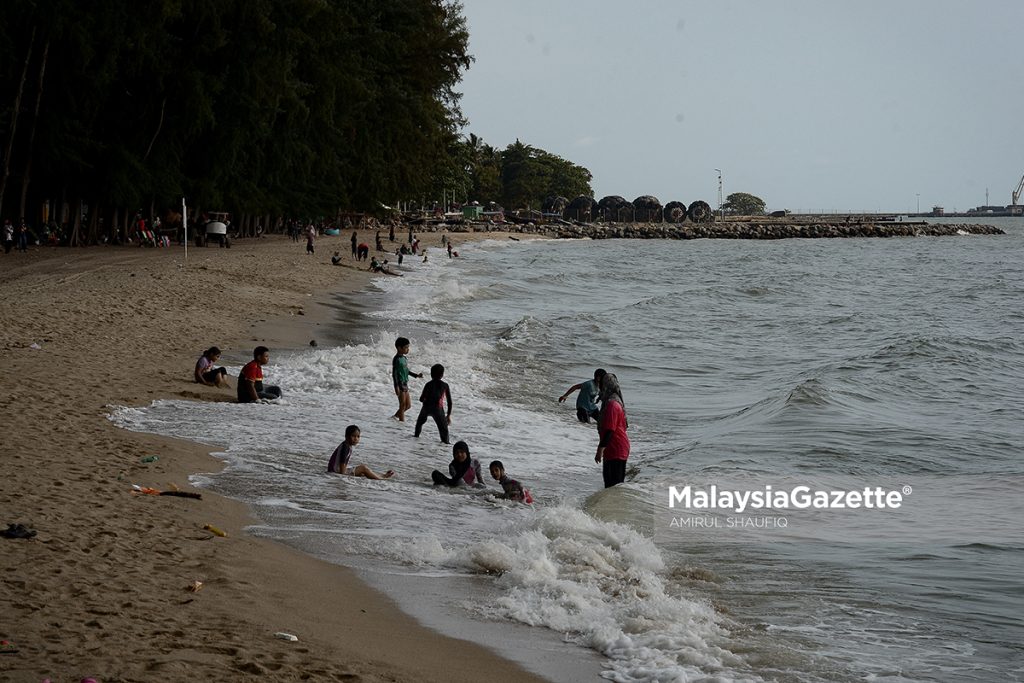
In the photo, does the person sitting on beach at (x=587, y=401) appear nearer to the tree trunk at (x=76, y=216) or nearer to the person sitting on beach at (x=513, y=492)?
the person sitting on beach at (x=513, y=492)

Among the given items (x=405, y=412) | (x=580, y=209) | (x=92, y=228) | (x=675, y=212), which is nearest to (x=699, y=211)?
(x=675, y=212)

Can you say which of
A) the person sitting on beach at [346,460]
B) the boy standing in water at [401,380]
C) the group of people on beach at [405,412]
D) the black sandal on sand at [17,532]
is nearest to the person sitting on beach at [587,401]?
the group of people on beach at [405,412]

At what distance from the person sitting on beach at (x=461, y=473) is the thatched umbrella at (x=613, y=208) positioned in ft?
521

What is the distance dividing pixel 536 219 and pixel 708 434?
122 m

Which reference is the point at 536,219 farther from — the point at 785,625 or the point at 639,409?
the point at 785,625

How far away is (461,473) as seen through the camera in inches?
455

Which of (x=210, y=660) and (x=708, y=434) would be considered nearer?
(x=210, y=660)

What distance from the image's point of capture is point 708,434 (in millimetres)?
16500

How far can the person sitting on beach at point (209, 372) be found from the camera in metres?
15.7

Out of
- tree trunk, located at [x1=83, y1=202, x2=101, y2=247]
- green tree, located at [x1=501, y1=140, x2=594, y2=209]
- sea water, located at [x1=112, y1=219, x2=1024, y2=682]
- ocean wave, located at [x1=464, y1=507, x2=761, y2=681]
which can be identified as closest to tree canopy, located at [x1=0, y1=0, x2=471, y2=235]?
tree trunk, located at [x1=83, y1=202, x2=101, y2=247]

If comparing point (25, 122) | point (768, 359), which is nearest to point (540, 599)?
point (768, 359)

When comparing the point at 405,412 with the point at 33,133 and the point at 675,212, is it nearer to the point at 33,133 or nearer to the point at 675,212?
the point at 33,133

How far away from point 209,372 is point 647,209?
524 feet

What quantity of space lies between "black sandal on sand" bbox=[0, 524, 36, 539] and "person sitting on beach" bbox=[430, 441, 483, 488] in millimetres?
4827
